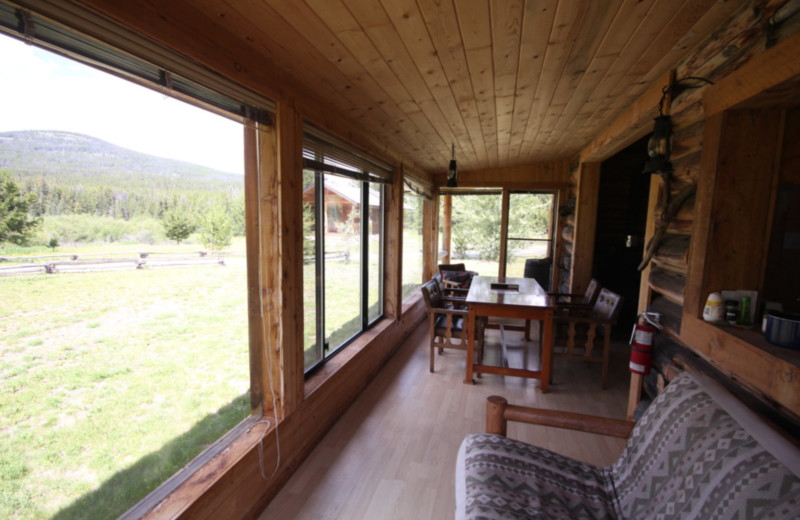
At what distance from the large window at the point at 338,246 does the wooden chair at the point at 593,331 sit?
6.20 ft

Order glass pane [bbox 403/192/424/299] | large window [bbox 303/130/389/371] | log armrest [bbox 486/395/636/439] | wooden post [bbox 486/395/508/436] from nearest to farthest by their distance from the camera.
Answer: log armrest [bbox 486/395/636/439] → wooden post [bbox 486/395/508/436] → large window [bbox 303/130/389/371] → glass pane [bbox 403/192/424/299]

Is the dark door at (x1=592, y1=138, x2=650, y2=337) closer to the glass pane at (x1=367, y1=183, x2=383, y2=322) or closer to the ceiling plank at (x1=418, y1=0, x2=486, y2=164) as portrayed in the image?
the glass pane at (x1=367, y1=183, x2=383, y2=322)

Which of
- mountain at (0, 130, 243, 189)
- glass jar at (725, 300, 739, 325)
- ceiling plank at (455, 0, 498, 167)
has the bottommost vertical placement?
glass jar at (725, 300, 739, 325)

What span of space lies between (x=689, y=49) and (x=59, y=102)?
2.76m

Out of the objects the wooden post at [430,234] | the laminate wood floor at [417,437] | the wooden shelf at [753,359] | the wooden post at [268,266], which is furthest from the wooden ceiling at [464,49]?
the wooden post at [430,234]

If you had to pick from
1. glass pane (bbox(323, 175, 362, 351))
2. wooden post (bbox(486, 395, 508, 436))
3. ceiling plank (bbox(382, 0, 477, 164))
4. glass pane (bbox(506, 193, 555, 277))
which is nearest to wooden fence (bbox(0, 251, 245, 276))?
glass pane (bbox(323, 175, 362, 351))

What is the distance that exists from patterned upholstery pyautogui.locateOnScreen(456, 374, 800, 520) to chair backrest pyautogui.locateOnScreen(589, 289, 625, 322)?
183cm

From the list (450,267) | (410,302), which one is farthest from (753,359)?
(450,267)

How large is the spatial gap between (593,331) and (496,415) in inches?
78.7

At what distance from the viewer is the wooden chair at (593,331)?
318 cm

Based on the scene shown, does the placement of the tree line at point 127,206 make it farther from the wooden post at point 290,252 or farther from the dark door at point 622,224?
the dark door at point 622,224

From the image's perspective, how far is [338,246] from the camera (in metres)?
2.94

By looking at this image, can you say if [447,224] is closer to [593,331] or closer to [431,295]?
[431,295]

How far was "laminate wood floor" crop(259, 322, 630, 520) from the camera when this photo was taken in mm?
1886
